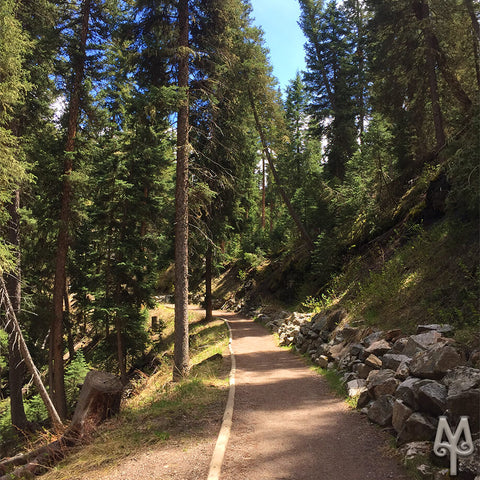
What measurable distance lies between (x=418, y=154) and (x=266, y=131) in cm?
1068

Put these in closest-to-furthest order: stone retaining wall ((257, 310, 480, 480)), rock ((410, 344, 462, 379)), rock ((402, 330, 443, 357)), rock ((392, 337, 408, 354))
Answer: stone retaining wall ((257, 310, 480, 480))
rock ((410, 344, 462, 379))
rock ((402, 330, 443, 357))
rock ((392, 337, 408, 354))

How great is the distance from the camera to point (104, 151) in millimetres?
14625

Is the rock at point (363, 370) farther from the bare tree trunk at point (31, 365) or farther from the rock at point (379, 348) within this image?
the bare tree trunk at point (31, 365)

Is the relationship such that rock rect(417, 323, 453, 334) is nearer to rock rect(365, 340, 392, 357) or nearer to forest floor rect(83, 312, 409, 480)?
rock rect(365, 340, 392, 357)

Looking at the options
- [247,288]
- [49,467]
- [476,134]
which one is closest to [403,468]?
[49,467]

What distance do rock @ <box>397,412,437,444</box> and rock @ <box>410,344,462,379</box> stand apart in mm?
759

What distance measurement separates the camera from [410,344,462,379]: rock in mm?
4766

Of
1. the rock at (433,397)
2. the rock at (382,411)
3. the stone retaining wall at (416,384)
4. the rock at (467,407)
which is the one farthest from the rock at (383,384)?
the rock at (467,407)

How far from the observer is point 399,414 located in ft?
15.5

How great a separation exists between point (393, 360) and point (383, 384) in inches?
26.7

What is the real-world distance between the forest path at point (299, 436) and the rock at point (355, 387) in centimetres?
32

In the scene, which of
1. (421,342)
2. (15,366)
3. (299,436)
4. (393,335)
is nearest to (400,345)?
(421,342)

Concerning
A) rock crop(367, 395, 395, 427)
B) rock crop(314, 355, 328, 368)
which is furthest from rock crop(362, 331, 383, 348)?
rock crop(367, 395, 395, 427)

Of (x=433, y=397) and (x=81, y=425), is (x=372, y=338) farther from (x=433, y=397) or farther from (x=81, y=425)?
(x=81, y=425)
